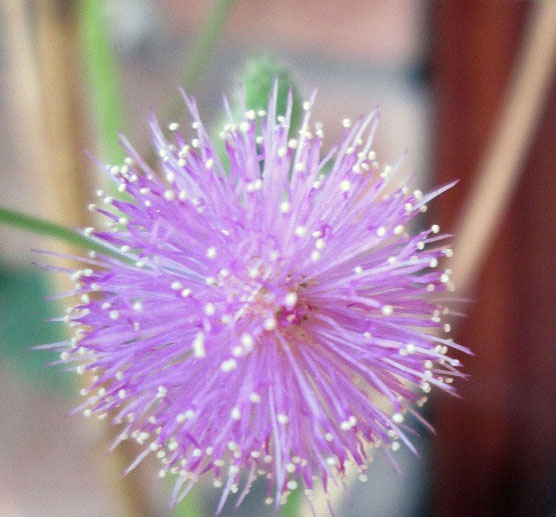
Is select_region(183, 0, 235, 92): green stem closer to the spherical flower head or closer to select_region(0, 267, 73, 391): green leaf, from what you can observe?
the spherical flower head

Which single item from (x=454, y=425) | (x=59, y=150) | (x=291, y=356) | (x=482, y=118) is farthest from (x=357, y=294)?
(x=454, y=425)

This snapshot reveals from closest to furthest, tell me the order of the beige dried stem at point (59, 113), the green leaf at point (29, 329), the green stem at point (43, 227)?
the green stem at point (43, 227), the beige dried stem at point (59, 113), the green leaf at point (29, 329)

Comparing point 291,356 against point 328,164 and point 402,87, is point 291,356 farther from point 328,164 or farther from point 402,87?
point 402,87

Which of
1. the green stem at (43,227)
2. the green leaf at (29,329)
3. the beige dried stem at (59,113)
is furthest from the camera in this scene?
the green leaf at (29,329)

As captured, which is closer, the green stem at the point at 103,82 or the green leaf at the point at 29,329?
the green stem at the point at 103,82

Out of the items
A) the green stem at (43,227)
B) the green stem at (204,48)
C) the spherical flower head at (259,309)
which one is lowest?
the spherical flower head at (259,309)

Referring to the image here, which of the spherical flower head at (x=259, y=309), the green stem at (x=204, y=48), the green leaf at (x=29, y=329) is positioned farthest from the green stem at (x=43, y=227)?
the green leaf at (x=29, y=329)

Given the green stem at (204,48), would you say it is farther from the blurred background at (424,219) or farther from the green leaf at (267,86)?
the blurred background at (424,219)
